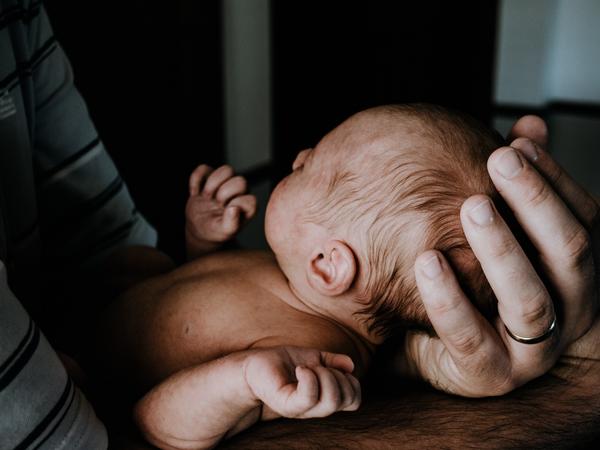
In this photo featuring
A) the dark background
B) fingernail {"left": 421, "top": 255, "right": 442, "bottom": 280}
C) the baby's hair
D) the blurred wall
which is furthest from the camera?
the blurred wall

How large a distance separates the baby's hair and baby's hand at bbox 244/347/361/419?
174 mm

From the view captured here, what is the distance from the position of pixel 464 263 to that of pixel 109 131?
152cm

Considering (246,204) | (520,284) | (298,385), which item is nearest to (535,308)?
(520,284)

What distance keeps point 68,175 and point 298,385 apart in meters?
0.55

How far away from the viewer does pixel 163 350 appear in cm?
90

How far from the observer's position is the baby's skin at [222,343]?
2.21ft

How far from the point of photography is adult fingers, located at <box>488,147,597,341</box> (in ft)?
2.28

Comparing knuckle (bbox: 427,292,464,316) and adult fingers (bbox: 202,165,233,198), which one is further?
adult fingers (bbox: 202,165,233,198)

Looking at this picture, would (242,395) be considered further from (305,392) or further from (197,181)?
(197,181)

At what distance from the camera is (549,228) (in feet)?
2.34

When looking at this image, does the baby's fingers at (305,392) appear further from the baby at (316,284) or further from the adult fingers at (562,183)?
the adult fingers at (562,183)

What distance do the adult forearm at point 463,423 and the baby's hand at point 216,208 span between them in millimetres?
353

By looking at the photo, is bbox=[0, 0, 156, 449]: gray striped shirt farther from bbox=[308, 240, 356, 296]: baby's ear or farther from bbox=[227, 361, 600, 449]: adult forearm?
bbox=[308, 240, 356, 296]: baby's ear

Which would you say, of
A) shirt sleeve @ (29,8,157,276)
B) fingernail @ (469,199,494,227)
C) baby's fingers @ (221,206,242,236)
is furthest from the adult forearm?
shirt sleeve @ (29,8,157,276)
